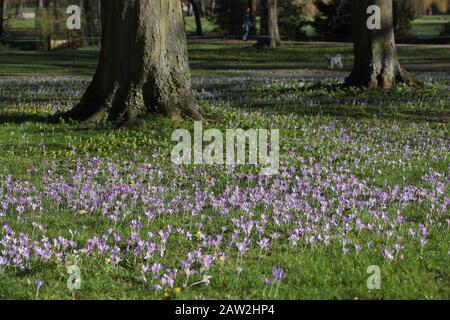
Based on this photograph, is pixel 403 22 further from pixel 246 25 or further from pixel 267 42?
pixel 267 42

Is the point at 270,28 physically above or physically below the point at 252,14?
below

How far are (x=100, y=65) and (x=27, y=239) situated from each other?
748cm

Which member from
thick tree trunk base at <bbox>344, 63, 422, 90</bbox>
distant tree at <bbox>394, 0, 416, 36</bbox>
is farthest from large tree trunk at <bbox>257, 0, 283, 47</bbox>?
thick tree trunk base at <bbox>344, 63, 422, 90</bbox>

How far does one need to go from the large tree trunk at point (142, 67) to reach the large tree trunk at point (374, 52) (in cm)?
703

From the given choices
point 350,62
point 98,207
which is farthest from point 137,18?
point 350,62

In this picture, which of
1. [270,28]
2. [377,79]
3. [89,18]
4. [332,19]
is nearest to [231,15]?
[332,19]

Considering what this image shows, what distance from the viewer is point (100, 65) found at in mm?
13016

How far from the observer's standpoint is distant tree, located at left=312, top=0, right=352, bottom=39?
47.1 metres

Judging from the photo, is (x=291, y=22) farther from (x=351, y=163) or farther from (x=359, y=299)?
(x=359, y=299)

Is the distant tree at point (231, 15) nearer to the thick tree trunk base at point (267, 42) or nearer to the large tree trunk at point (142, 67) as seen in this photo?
the thick tree trunk base at point (267, 42)

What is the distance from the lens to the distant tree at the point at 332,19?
4706 centimetres

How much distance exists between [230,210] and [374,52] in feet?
39.0

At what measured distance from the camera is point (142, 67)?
40.4 ft

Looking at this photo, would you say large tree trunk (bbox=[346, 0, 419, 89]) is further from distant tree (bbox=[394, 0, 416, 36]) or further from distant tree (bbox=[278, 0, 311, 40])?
distant tree (bbox=[278, 0, 311, 40])
